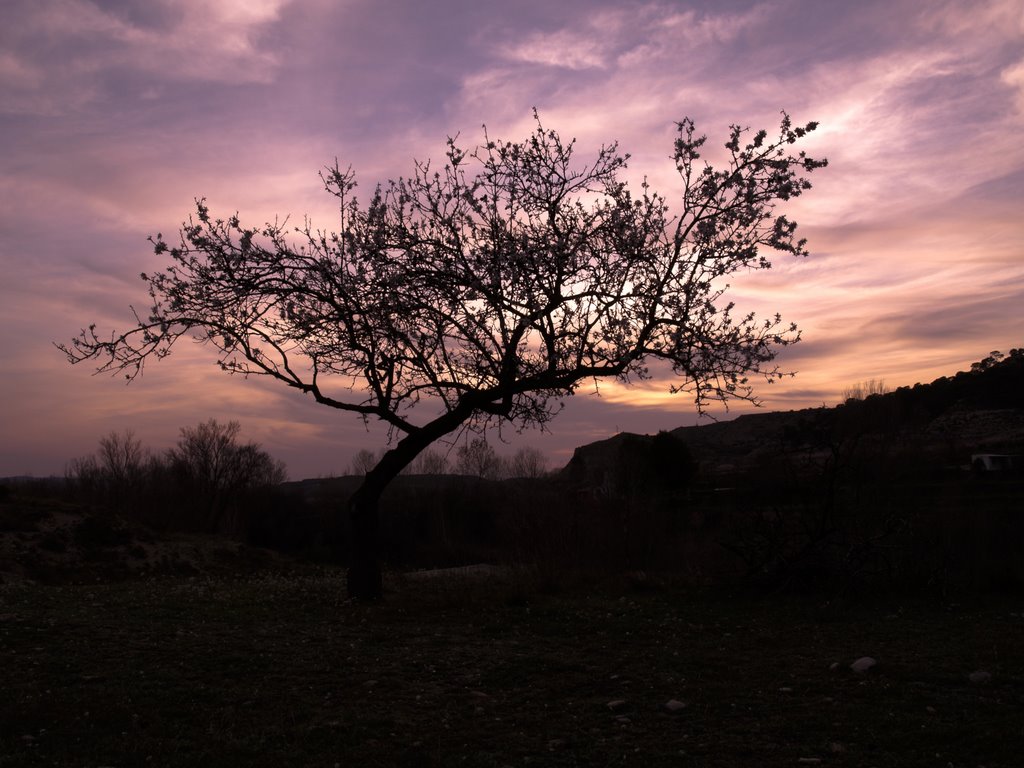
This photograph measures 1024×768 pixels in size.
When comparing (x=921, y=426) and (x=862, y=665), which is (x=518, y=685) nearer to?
(x=862, y=665)

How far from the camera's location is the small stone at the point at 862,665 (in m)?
6.30

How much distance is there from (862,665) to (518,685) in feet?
8.75

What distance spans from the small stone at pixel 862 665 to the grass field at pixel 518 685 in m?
0.11

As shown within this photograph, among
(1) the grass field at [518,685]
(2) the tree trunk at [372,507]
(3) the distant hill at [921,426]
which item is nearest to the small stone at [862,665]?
Answer: (1) the grass field at [518,685]

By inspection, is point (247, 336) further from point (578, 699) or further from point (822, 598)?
point (822, 598)

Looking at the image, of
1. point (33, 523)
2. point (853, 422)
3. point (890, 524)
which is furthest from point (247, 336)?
point (853, 422)

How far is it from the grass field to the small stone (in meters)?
0.11

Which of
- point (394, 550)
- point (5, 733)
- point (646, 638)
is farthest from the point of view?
point (394, 550)

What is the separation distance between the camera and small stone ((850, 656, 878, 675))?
630cm

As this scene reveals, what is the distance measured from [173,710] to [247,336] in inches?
242

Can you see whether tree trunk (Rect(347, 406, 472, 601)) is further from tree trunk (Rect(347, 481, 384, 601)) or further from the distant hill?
the distant hill

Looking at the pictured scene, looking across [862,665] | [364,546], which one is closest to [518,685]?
[862,665]

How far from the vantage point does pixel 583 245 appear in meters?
10.5

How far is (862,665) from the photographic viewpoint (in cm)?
634
